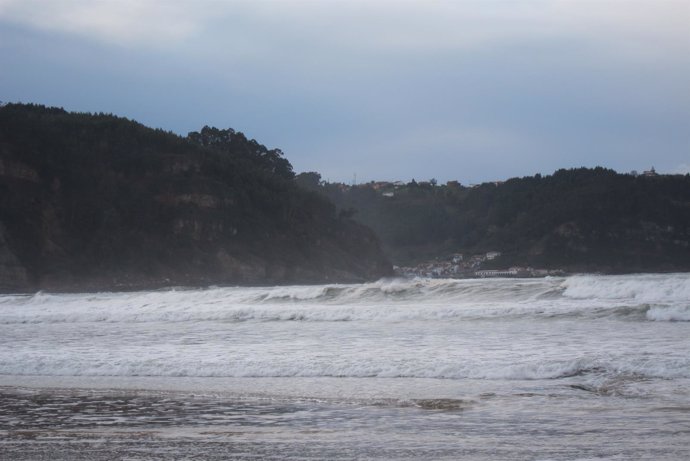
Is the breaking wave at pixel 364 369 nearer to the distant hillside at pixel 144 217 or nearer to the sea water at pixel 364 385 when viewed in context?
the sea water at pixel 364 385

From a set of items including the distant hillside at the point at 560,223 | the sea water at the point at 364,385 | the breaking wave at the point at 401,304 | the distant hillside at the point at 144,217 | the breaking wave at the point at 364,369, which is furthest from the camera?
the distant hillside at the point at 560,223

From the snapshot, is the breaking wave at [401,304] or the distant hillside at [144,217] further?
the distant hillside at [144,217]

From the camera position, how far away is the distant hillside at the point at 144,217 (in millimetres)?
56875

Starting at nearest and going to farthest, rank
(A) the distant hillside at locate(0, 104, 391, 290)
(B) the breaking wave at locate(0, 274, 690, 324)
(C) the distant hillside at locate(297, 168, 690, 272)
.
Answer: (B) the breaking wave at locate(0, 274, 690, 324) → (A) the distant hillside at locate(0, 104, 391, 290) → (C) the distant hillside at locate(297, 168, 690, 272)

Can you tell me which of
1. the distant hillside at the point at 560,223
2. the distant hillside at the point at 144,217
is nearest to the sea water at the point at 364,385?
the distant hillside at the point at 144,217

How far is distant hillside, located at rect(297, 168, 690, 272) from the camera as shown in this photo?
58.2 m

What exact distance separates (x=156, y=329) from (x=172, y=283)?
3868cm

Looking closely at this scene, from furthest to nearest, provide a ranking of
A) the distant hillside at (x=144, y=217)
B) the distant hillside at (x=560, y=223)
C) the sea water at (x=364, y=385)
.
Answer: the distant hillside at (x=560, y=223), the distant hillside at (x=144, y=217), the sea water at (x=364, y=385)

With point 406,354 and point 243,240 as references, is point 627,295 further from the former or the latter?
point 243,240

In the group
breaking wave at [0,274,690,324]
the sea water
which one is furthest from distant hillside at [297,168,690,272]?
the sea water

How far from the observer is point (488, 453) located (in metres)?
6.07

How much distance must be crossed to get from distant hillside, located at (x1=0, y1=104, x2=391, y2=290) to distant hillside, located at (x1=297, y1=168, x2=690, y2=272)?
10.6 meters

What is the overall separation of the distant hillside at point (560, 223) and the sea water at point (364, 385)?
38531mm

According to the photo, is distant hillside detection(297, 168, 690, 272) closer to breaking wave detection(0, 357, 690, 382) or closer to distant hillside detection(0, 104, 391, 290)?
distant hillside detection(0, 104, 391, 290)
